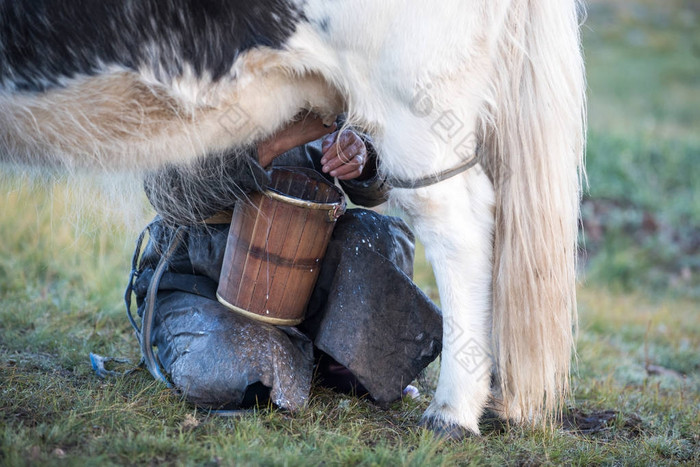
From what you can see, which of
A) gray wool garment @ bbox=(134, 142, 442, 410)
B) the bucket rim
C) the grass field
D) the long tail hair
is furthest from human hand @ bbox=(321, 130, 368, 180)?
the grass field

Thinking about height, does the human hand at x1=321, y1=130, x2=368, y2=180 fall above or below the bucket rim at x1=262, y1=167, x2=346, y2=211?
above

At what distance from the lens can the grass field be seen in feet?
6.82

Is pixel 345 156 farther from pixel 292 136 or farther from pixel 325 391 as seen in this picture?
pixel 325 391

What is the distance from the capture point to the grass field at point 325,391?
2.08 m

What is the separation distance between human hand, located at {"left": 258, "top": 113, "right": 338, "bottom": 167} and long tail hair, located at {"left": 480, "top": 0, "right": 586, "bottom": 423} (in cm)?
59

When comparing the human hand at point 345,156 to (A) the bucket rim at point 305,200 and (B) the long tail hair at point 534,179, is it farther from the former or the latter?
(B) the long tail hair at point 534,179

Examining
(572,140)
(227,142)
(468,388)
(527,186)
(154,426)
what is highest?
(572,140)

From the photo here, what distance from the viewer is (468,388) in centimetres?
237

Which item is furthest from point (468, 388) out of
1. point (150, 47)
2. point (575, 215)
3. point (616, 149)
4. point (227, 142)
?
point (616, 149)

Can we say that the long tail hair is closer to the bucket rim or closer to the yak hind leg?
the yak hind leg

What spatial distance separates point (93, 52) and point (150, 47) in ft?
0.57

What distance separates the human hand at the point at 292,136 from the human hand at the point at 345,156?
0.22ft

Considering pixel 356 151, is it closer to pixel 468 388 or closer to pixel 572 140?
pixel 572 140

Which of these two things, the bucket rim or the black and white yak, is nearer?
the black and white yak
